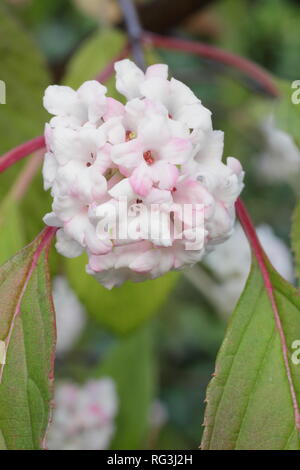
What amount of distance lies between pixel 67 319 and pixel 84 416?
0.63 feet

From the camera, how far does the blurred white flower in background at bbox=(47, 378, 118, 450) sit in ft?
4.05

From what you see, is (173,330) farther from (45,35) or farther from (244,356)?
(244,356)

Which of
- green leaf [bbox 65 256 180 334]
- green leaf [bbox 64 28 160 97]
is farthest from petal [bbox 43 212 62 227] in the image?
green leaf [bbox 64 28 160 97]

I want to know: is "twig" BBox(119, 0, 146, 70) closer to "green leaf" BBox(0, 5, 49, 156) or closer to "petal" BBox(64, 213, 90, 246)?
"green leaf" BBox(0, 5, 49, 156)

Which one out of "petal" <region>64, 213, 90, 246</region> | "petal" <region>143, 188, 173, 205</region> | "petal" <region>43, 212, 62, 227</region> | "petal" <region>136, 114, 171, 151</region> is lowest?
"petal" <region>64, 213, 90, 246</region>

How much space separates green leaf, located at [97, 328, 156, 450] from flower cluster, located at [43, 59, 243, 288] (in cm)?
88

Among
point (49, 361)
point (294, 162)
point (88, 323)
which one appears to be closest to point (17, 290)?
point (49, 361)

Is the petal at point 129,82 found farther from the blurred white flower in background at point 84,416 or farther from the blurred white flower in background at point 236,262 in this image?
the blurred white flower in background at point 84,416

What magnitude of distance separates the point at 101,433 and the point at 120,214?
33.1 inches

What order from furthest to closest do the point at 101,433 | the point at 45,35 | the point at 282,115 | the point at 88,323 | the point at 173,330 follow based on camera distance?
the point at 45,35 → the point at 173,330 → the point at 88,323 → the point at 101,433 → the point at 282,115

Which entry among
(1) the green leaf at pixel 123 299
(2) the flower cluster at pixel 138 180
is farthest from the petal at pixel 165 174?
(1) the green leaf at pixel 123 299

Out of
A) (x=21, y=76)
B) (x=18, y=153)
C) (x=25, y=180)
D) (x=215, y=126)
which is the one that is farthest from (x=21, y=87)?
(x=215, y=126)

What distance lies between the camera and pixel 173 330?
1918 mm

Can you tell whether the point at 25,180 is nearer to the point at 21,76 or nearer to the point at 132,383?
the point at 21,76
